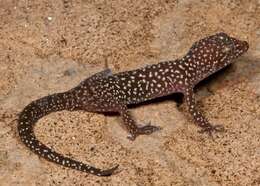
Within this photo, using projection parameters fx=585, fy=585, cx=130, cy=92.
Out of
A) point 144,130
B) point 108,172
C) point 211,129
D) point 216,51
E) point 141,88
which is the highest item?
point 216,51

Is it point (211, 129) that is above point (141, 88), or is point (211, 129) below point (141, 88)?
below

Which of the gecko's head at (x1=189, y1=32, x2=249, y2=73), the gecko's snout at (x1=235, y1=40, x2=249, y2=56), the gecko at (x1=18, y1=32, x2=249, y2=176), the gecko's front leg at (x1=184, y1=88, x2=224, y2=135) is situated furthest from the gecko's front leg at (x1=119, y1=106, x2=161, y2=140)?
the gecko's snout at (x1=235, y1=40, x2=249, y2=56)

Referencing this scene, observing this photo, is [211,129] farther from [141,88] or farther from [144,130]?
[141,88]

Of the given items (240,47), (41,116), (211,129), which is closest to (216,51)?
(240,47)

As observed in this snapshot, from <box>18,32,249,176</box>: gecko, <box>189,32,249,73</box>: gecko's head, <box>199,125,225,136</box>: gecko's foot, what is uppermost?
<box>189,32,249,73</box>: gecko's head

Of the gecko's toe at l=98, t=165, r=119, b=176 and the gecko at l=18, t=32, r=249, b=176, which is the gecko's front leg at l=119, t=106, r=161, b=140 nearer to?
the gecko at l=18, t=32, r=249, b=176

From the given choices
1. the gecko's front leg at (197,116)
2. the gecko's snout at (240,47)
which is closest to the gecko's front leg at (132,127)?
the gecko's front leg at (197,116)

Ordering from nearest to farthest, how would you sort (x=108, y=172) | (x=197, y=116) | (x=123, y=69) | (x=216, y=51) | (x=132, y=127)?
(x=108, y=172) → (x=132, y=127) → (x=197, y=116) → (x=216, y=51) → (x=123, y=69)
